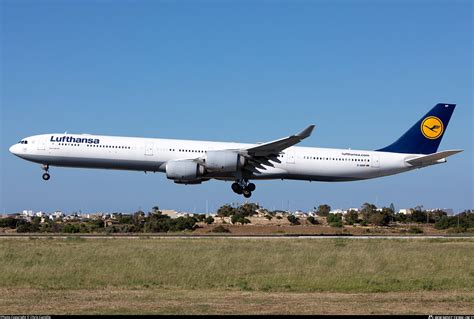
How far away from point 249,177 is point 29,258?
2101 centimetres

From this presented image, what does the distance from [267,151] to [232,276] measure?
21061 millimetres

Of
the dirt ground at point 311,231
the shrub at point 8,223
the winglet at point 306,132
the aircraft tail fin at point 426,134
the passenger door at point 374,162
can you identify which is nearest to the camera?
the winglet at point 306,132

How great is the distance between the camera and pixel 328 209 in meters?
116

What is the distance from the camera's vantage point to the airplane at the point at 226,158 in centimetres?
4381

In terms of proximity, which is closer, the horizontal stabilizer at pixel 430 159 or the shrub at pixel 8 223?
the horizontal stabilizer at pixel 430 159

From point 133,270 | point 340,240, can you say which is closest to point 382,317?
point 133,270

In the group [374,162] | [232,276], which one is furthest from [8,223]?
[232,276]

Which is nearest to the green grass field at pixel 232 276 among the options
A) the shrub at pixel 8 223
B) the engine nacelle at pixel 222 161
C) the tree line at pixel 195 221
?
the engine nacelle at pixel 222 161

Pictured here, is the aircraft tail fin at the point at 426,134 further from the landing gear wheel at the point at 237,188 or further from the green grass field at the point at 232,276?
the green grass field at the point at 232,276

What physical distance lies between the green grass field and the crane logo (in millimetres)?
15836

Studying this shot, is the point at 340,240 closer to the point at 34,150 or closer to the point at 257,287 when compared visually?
the point at 257,287

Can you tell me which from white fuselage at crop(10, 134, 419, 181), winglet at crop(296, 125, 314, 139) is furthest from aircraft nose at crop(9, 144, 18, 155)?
winglet at crop(296, 125, 314, 139)

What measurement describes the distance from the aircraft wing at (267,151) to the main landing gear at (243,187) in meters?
0.97

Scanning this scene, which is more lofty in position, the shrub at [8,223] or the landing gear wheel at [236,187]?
the landing gear wheel at [236,187]
